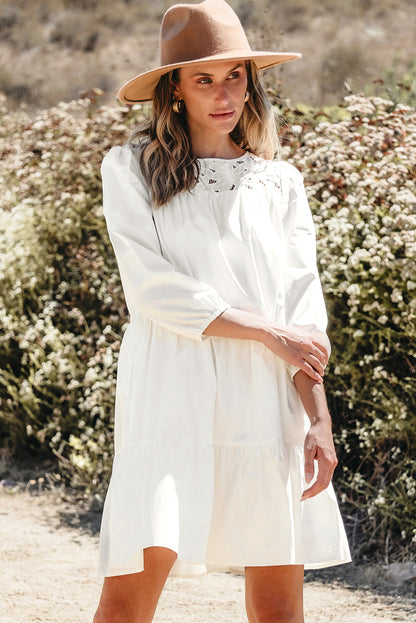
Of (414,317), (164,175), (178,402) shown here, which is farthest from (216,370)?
(414,317)

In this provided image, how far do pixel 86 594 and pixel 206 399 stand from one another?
6.12ft

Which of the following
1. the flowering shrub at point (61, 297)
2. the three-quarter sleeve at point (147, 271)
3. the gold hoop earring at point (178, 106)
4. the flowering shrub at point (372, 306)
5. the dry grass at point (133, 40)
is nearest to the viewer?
the three-quarter sleeve at point (147, 271)

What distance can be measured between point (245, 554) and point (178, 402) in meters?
0.36

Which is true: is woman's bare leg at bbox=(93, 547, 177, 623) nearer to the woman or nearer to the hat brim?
the woman

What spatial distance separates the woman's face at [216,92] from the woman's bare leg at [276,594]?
1.02 m

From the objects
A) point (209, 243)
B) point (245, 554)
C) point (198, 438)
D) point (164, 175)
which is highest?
point (164, 175)

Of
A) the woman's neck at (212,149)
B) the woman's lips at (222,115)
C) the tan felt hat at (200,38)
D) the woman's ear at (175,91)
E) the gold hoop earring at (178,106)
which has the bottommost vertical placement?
the woman's neck at (212,149)

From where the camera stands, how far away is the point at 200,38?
2129 millimetres

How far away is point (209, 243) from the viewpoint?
6.82 ft

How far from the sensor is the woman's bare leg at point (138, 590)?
6.29ft

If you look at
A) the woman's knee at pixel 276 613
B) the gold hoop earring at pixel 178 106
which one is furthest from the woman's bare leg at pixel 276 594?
the gold hoop earring at pixel 178 106

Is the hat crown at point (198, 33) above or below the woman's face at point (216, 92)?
above

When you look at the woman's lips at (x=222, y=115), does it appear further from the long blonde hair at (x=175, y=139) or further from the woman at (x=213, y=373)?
the long blonde hair at (x=175, y=139)

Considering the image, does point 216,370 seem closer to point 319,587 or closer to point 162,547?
point 162,547
